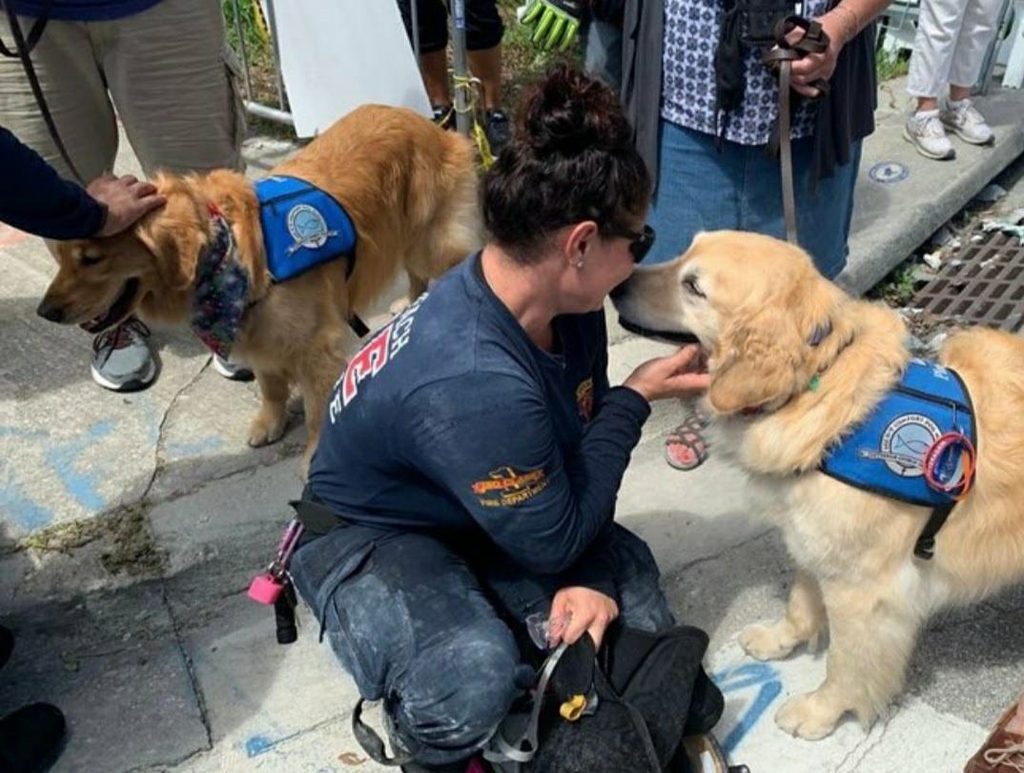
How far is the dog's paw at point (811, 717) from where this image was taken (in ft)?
7.38

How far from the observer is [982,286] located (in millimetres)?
4070

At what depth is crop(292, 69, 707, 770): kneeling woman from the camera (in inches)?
69.4

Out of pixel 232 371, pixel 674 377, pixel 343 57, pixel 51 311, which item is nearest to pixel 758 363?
pixel 674 377

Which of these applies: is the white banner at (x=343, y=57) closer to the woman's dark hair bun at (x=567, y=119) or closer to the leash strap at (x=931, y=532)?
the woman's dark hair bun at (x=567, y=119)

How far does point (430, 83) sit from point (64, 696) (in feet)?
12.3

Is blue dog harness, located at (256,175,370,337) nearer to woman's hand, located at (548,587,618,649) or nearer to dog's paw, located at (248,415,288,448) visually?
dog's paw, located at (248,415,288,448)

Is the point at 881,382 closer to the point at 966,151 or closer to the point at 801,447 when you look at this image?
the point at 801,447

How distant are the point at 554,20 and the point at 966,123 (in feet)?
9.64

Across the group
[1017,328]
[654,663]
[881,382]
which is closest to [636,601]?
[654,663]

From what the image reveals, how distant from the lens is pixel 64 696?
2.36m

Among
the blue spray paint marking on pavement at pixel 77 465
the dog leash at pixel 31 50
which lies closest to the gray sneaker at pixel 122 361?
the blue spray paint marking on pavement at pixel 77 465

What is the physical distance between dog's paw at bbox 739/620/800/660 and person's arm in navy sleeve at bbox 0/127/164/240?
2054mm

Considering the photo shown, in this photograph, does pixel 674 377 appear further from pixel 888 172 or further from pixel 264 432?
pixel 888 172

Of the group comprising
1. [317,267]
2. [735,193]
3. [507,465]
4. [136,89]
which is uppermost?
[136,89]
